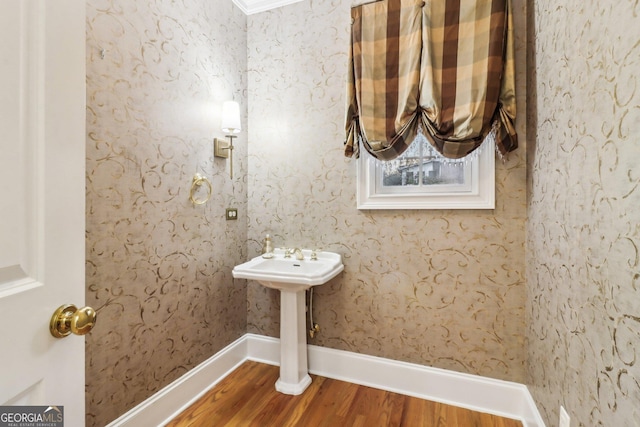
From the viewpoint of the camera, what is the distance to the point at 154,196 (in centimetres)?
162

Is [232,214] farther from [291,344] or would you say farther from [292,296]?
[291,344]

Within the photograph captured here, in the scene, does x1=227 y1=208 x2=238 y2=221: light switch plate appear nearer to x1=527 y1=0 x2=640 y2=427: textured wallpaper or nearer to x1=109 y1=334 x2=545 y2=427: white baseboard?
x1=109 y1=334 x2=545 y2=427: white baseboard

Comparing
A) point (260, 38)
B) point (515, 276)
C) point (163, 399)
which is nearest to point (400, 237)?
point (515, 276)

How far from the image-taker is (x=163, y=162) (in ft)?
5.48

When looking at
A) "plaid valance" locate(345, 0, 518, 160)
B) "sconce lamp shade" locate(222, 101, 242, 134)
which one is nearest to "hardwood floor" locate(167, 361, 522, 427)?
"plaid valance" locate(345, 0, 518, 160)

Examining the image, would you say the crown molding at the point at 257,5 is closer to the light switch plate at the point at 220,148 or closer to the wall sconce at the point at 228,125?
the wall sconce at the point at 228,125

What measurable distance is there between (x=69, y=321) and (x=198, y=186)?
53.9 inches

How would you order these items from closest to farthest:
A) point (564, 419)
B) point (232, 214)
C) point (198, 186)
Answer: point (564, 419)
point (198, 186)
point (232, 214)

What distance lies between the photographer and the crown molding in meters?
2.21

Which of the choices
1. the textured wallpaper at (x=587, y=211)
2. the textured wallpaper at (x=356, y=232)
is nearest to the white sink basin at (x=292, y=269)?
the textured wallpaper at (x=356, y=232)

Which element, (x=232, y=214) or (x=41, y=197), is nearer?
(x=41, y=197)

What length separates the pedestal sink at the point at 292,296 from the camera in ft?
5.81

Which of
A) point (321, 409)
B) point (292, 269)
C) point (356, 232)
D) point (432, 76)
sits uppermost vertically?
point (432, 76)

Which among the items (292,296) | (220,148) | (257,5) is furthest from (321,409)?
(257,5)
